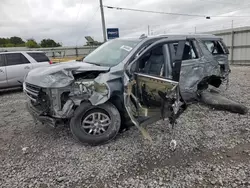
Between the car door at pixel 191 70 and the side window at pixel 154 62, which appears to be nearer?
the side window at pixel 154 62

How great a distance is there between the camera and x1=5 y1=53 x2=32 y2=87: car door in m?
7.55

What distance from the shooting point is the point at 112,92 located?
334cm

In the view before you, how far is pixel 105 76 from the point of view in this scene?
3.36m

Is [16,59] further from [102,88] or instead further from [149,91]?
[149,91]

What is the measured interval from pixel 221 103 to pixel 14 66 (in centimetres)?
715

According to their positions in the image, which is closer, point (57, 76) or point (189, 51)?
point (57, 76)

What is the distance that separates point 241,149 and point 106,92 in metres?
2.33

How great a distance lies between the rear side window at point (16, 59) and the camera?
7.65 metres

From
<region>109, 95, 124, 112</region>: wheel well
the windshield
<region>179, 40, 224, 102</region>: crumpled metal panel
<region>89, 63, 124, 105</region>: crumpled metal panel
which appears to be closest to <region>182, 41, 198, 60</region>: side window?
<region>179, 40, 224, 102</region>: crumpled metal panel

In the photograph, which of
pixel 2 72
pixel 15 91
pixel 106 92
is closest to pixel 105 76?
pixel 106 92

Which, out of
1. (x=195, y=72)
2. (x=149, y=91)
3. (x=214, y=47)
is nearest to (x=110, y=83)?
Answer: (x=149, y=91)

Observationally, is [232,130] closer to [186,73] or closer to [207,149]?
[207,149]

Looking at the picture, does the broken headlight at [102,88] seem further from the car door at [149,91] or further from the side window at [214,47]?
the side window at [214,47]

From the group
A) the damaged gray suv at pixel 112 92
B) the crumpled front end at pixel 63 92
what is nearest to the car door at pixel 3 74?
the damaged gray suv at pixel 112 92
